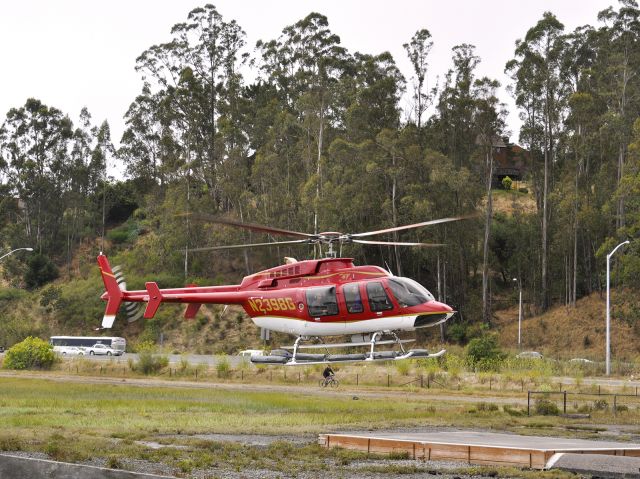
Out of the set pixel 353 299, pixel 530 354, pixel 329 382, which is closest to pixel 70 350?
pixel 329 382

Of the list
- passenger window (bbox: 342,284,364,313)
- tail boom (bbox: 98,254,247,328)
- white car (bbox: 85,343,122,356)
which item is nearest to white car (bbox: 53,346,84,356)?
white car (bbox: 85,343,122,356)

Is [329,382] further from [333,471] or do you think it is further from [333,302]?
[333,471]

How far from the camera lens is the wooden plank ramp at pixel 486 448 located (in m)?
24.1

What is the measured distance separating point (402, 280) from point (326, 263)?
2.94m

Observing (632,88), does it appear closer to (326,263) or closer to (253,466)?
(326,263)

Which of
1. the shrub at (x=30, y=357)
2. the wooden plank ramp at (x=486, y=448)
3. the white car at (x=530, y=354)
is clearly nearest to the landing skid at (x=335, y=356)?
the wooden plank ramp at (x=486, y=448)

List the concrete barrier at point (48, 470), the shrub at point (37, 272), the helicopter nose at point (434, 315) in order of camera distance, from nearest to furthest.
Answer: the concrete barrier at point (48, 470), the helicopter nose at point (434, 315), the shrub at point (37, 272)

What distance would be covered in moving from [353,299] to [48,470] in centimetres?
2047

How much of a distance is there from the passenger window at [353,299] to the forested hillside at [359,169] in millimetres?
31221

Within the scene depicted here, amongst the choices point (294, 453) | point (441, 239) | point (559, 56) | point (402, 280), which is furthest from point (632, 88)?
point (294, 453)

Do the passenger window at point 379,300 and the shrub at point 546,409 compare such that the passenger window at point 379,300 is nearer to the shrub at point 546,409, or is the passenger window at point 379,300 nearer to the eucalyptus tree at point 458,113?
the shrub at point 546,409

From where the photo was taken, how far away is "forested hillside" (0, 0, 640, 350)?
79688 millimetres

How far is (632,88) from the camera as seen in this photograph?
79250 mm

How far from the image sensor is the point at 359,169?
80375 millimetres
